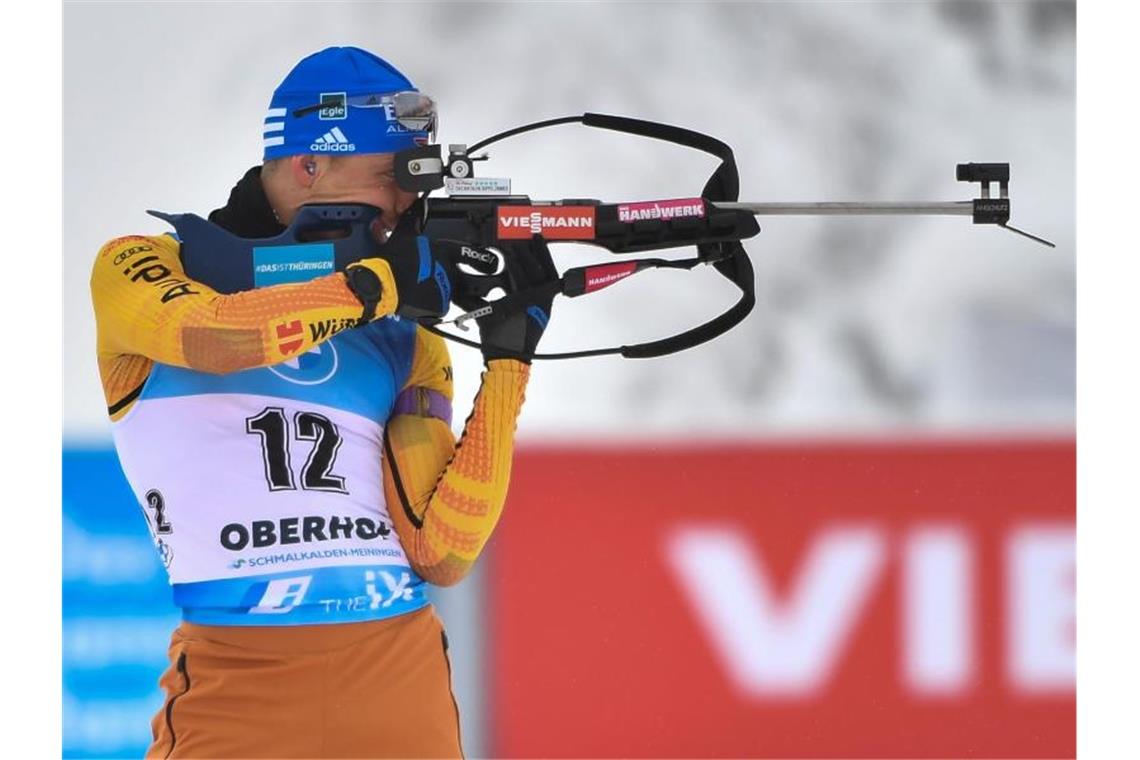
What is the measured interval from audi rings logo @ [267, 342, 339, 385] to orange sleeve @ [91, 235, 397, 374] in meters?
0.14

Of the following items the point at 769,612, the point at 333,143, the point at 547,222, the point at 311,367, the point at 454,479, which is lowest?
the point at 769,612

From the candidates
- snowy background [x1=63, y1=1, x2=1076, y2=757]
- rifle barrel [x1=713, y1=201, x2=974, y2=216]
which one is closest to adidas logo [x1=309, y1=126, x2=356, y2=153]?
rifle barrel [x1=713, y1=201, x2=974, y2=216]

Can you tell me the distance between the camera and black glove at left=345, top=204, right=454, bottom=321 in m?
2.33

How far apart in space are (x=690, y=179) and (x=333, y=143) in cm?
173

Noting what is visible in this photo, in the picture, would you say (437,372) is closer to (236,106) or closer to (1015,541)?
(236,106)

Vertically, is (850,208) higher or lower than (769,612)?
higher

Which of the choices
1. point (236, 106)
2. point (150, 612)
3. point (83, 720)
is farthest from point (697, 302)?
point (83, 720)

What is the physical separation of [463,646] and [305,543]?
1.62m

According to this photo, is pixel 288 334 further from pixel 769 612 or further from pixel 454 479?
pixel 769 612

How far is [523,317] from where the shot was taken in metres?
2.56

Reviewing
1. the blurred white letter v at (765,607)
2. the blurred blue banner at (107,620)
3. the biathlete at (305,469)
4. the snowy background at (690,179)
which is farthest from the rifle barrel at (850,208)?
the blurred blue banner at (107,620)

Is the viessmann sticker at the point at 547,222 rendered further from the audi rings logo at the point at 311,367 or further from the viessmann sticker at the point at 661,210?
the audi rings logo at the point at 311,367

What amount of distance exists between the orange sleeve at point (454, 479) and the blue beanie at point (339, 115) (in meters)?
0.42

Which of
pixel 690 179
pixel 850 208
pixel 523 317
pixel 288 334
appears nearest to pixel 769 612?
pixel 690 179
